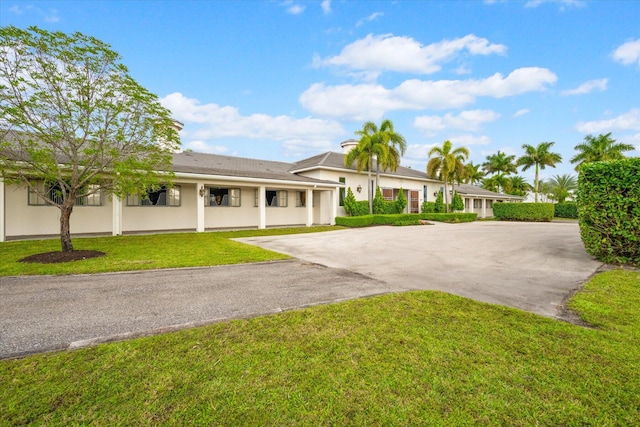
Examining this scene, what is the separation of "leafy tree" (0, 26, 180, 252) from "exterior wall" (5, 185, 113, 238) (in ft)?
17.0

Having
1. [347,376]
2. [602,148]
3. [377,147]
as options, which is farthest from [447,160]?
[347,376]

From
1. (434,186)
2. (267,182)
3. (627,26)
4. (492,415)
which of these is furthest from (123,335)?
(434,186)

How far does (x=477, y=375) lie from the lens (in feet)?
8.07

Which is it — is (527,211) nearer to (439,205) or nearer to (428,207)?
(439,205)

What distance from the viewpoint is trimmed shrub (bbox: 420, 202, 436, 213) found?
28.9 meters

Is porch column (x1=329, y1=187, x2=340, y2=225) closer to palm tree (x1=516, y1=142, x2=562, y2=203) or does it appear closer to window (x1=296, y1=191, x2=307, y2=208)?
window (x1=296, y1=191, x2=307, y2=208)

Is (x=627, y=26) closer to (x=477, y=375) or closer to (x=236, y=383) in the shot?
(x=477, y=375)

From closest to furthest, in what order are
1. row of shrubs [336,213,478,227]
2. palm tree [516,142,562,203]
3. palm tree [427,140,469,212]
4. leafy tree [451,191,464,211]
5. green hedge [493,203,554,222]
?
row of shrubs [336,213,478,227], palm tree [427,140,469,212], green hedge [493,203,554,222], leafy tree [451,191,464,211], palm tree [516,142,562,203]

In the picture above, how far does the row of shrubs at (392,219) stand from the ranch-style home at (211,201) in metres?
1.79

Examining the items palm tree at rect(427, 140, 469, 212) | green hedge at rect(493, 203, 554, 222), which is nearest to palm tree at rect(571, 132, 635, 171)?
green hedge at rect(493, 203, 554, 222)

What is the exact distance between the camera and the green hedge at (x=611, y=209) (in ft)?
22.5

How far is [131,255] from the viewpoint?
8531mm

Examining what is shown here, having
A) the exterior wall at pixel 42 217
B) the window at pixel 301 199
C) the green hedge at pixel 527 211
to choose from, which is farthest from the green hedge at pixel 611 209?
the green hedge at pixel 527 211

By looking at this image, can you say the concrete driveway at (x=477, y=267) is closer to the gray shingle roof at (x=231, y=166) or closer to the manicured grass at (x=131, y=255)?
the manicured grass at (x=131, y=255)
